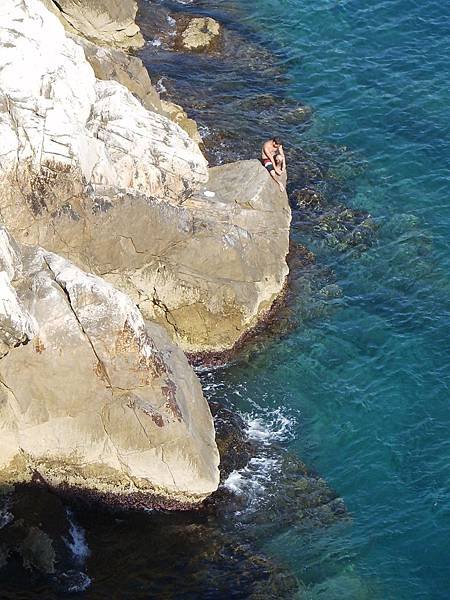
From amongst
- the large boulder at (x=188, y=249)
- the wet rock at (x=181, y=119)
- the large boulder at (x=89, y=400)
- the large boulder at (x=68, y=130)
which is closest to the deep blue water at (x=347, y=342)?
the large boulder at (x=89, y=400)

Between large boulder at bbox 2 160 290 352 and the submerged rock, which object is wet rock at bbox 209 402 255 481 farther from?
the submerged rock

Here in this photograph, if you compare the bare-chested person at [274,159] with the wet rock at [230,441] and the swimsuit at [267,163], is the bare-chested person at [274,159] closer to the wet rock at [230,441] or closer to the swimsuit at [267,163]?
the swimsuit at [267,163]

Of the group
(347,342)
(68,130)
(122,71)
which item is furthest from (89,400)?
(122,71)

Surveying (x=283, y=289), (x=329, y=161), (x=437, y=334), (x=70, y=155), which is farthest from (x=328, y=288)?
(x=70, y=155)

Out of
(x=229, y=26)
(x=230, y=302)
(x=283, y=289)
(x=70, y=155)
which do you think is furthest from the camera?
(x=229, y=26)

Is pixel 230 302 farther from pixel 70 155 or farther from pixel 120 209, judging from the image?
pixel 70 155

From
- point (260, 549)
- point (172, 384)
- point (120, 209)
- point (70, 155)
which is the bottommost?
point (260, 549)
